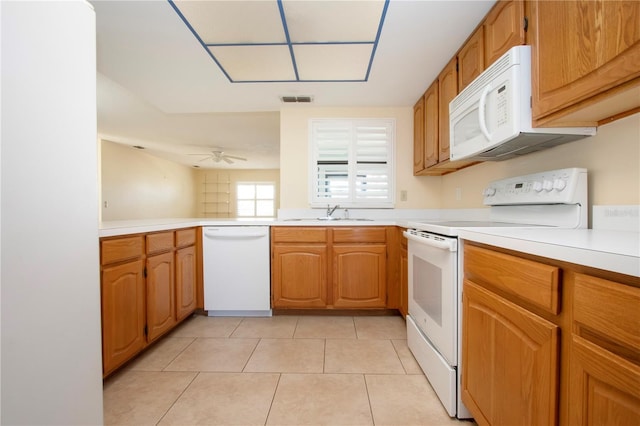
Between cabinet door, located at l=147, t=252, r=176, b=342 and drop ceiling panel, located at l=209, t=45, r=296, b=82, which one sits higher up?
drop ceiling panel, located at l=209, t=45, r=296, b=82

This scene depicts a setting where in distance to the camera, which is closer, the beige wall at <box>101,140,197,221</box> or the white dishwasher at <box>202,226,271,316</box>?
the white dishwasher at <box>202,226,271,316</box>

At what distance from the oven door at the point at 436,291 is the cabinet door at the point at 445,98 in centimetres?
83

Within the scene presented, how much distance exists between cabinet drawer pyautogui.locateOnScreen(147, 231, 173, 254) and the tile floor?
0.68 meters

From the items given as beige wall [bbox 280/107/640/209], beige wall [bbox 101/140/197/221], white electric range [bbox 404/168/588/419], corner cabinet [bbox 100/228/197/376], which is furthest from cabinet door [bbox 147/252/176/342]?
beige wall [bbox 101/140/197/221]

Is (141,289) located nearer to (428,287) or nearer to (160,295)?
(160,295)

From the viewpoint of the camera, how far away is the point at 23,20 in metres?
0.65

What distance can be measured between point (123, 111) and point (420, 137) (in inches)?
136

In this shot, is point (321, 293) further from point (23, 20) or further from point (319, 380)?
point (23, 20)

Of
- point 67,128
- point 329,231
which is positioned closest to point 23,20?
point 67,128

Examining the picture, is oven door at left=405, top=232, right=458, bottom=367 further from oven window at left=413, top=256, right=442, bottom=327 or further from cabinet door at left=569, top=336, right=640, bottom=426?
cabinet door at left=569, top=336, right=640, bottom=426

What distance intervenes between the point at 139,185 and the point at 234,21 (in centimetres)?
562

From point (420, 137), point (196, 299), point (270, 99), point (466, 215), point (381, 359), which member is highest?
point (270, 99)

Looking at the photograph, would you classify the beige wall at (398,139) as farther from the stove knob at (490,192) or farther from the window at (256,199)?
the window at (256,199)

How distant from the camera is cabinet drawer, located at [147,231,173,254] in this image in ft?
5.80
